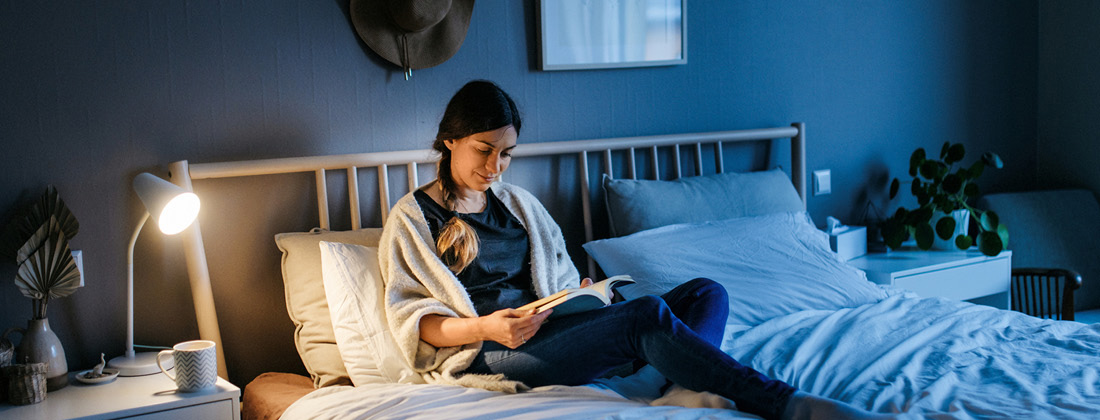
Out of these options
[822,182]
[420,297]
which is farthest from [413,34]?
[822,182]

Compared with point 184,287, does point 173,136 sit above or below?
above

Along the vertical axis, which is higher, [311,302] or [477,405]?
[311,302]

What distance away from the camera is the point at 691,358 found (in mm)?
1528

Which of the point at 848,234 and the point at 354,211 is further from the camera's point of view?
the point at 848,234

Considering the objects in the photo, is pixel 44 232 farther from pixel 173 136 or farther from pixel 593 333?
pixel 593 333

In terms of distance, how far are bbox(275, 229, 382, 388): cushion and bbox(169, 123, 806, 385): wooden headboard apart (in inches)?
4.4

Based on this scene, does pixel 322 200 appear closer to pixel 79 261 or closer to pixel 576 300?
pixel 79 261

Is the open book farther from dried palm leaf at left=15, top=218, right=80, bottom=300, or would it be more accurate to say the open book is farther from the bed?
dried palm leaf at left=15, top=218, right=80, bottom=300

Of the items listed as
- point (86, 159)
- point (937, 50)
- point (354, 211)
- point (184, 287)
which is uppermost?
point (937, 50)

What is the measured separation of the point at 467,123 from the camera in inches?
70.6

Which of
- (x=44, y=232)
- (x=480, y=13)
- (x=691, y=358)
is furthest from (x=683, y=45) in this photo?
(x=44, y=232)

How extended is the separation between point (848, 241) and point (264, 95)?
6.23ft

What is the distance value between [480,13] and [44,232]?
1.18m

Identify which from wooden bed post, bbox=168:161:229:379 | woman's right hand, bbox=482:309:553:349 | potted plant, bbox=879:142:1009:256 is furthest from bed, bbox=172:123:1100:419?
potted plant, bbox=879:142:1009:256
